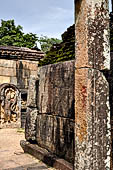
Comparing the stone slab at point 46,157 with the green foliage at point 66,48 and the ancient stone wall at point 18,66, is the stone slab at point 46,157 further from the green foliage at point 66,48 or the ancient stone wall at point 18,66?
the ancient stone wall at point 18,66

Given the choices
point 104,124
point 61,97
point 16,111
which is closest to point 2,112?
point 16,111

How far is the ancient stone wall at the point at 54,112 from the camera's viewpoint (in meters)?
3.92

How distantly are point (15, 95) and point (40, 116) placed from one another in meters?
4.74

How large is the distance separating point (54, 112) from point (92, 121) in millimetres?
1683

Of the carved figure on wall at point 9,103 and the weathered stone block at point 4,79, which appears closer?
the carved figure on wall at point 9,103

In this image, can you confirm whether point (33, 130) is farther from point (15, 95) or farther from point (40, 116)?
point (15, 95)

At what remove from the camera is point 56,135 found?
169 inches

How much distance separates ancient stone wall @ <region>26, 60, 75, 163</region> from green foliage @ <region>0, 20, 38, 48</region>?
19230 mm

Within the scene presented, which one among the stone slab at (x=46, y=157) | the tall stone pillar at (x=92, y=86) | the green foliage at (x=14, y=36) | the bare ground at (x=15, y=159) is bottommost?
the bare ground at (x=15, y=159)

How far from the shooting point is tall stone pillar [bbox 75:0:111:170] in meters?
2.83

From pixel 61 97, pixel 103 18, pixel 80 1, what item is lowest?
pixel 61 97

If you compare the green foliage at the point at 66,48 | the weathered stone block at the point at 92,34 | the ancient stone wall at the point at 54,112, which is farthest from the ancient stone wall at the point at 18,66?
the weathered stone block at the point at 92,34

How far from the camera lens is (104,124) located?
2943mm

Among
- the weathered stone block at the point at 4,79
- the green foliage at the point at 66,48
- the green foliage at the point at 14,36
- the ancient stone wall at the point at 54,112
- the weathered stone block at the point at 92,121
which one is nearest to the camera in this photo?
the weathered stone block at the point at 92,121
